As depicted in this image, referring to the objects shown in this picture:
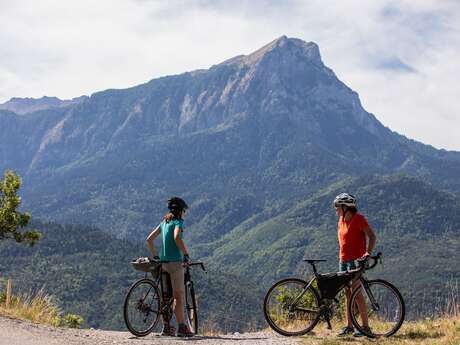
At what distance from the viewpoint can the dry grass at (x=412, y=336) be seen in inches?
422

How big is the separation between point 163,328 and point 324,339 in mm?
3193

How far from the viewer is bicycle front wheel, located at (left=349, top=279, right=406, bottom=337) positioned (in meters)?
11.6

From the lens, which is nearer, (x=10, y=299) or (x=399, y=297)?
(x=399, y=297)

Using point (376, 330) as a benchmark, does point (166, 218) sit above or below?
above

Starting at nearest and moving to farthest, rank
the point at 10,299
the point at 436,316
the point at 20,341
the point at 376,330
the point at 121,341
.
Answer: the point at 20,341, the point at 121,341, the point at 376,330, the point at 10,299, the point at 436,316

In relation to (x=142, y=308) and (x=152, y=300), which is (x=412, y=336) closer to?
(x=152, y=300)

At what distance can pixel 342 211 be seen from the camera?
40.1 ft

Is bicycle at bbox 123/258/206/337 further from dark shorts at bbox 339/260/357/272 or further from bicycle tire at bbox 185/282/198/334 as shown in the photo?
dark shorts at bbox 339/260/357/272

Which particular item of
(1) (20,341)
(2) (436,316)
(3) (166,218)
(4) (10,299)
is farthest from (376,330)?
(4) (10,299)

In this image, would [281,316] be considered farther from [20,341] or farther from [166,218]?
[20,341]

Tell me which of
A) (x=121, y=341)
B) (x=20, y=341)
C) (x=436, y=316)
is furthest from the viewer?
(x=436, y=316)

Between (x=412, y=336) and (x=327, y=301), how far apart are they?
1646 mm

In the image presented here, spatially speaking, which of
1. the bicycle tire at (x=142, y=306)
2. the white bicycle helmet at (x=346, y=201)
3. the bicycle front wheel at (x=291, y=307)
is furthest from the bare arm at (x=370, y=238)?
the bicycle tire at (x=142, y=306)

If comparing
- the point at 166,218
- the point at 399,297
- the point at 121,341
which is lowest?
the point at 121,341
